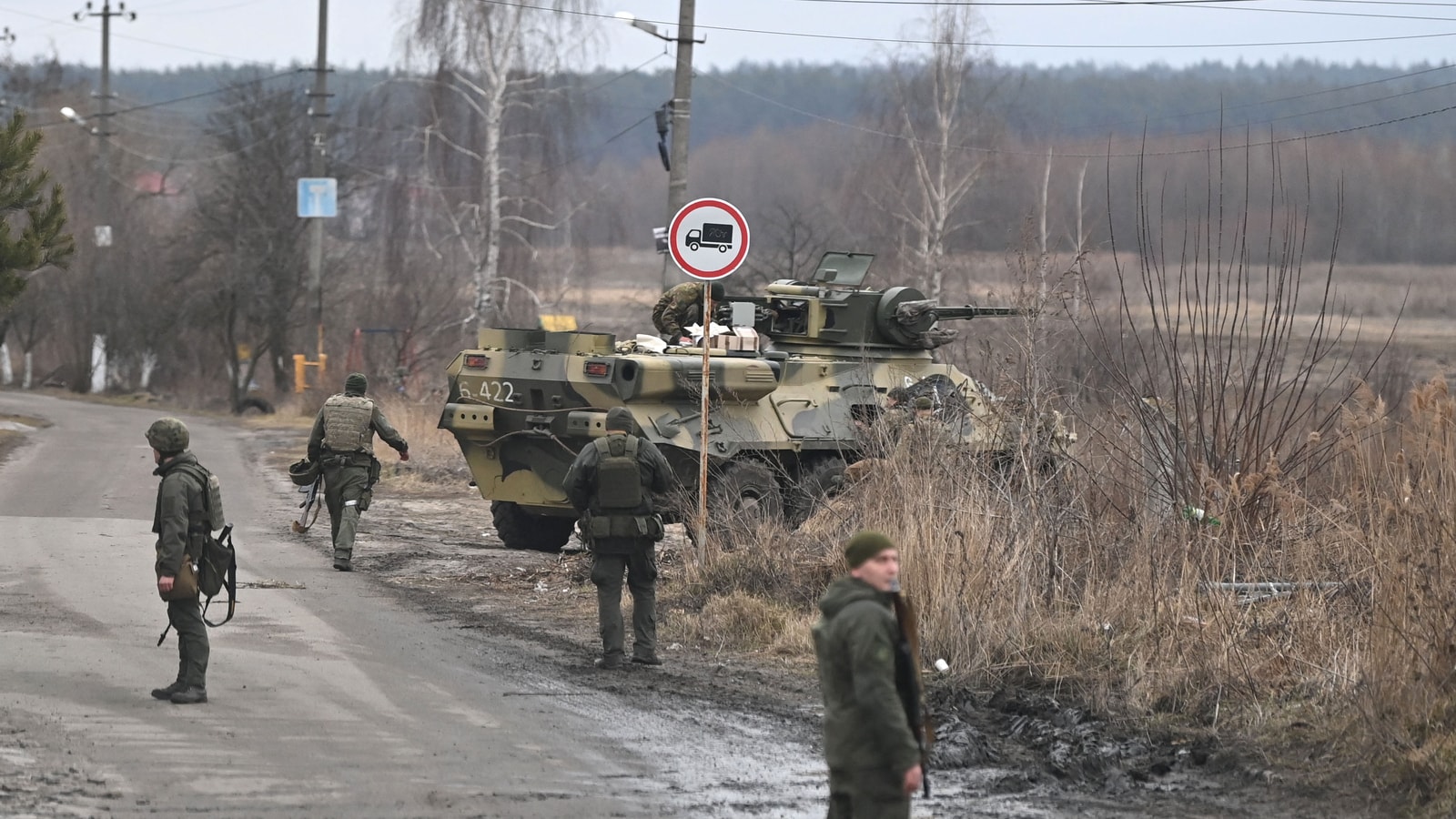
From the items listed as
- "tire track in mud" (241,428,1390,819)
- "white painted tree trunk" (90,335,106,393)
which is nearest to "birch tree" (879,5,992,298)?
"white painted tree trunk" (90,335,106,393)

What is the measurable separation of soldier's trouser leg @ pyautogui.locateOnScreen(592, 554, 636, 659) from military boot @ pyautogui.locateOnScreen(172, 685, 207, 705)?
2387mm

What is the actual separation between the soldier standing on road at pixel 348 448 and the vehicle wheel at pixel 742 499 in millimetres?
2675

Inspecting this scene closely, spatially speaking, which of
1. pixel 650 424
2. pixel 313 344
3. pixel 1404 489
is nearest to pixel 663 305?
pixel 650 424

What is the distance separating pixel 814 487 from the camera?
1570cm

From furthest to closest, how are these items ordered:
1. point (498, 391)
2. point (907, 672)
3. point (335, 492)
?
1. point (498, 391)
2. point (335, 492)
3. point (907, 672)

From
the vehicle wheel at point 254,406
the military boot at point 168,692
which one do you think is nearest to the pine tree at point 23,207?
the military boot at point 168,692

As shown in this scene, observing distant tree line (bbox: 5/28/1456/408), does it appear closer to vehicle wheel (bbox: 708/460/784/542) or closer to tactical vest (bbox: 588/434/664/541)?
vehicle wheel (bbox: 708/460/784/542)

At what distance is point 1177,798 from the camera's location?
7.62 meters

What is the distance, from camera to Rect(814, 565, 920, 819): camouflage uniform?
5668mm

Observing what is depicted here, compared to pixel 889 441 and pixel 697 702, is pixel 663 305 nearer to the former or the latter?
pixel 889 441

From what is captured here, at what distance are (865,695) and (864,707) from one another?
0.21 feet

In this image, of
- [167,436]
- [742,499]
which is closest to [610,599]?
[167,436]

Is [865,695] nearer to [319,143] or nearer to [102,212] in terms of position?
[319,143]

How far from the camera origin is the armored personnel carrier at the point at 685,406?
594 inches
